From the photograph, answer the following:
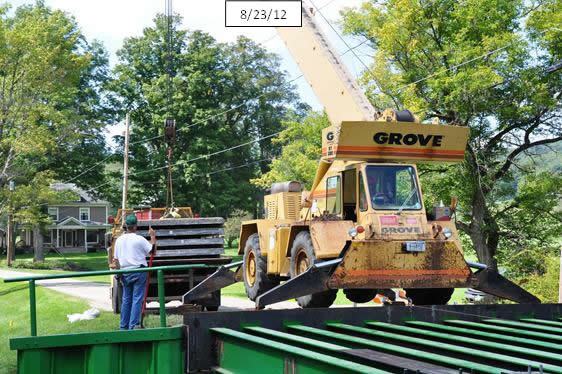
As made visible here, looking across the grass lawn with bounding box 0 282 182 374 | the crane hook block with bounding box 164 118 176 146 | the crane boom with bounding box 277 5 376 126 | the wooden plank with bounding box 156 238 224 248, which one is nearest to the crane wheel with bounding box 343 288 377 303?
the crane boom with bounding box 277 5 376 126

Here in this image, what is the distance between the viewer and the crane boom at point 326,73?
14750 mm

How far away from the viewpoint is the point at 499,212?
100 ft

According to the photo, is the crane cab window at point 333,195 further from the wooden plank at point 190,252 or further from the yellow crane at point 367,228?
the wooden plank at point 190,252

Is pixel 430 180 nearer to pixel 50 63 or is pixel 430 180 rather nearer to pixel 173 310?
pixel 173 310

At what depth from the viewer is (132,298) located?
12078mm

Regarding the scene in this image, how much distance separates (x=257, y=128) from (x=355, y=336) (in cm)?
6577

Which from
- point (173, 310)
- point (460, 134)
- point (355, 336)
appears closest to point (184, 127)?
point (173, 310)

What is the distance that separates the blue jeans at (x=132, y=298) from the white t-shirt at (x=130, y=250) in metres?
0.37

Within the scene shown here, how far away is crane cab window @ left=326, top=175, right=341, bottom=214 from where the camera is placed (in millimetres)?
13352

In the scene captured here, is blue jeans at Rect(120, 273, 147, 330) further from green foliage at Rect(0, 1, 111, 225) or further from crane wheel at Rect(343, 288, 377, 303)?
green foliage at Rect(0, 1, 111, 225)

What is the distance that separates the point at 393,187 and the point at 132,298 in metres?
4.33

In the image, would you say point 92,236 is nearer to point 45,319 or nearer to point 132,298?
point 45,319

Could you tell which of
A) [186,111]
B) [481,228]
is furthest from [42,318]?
[186,111]

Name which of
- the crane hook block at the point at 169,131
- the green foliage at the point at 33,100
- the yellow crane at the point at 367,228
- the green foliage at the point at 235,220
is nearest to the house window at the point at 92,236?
the green foliage at the point at 235,220
